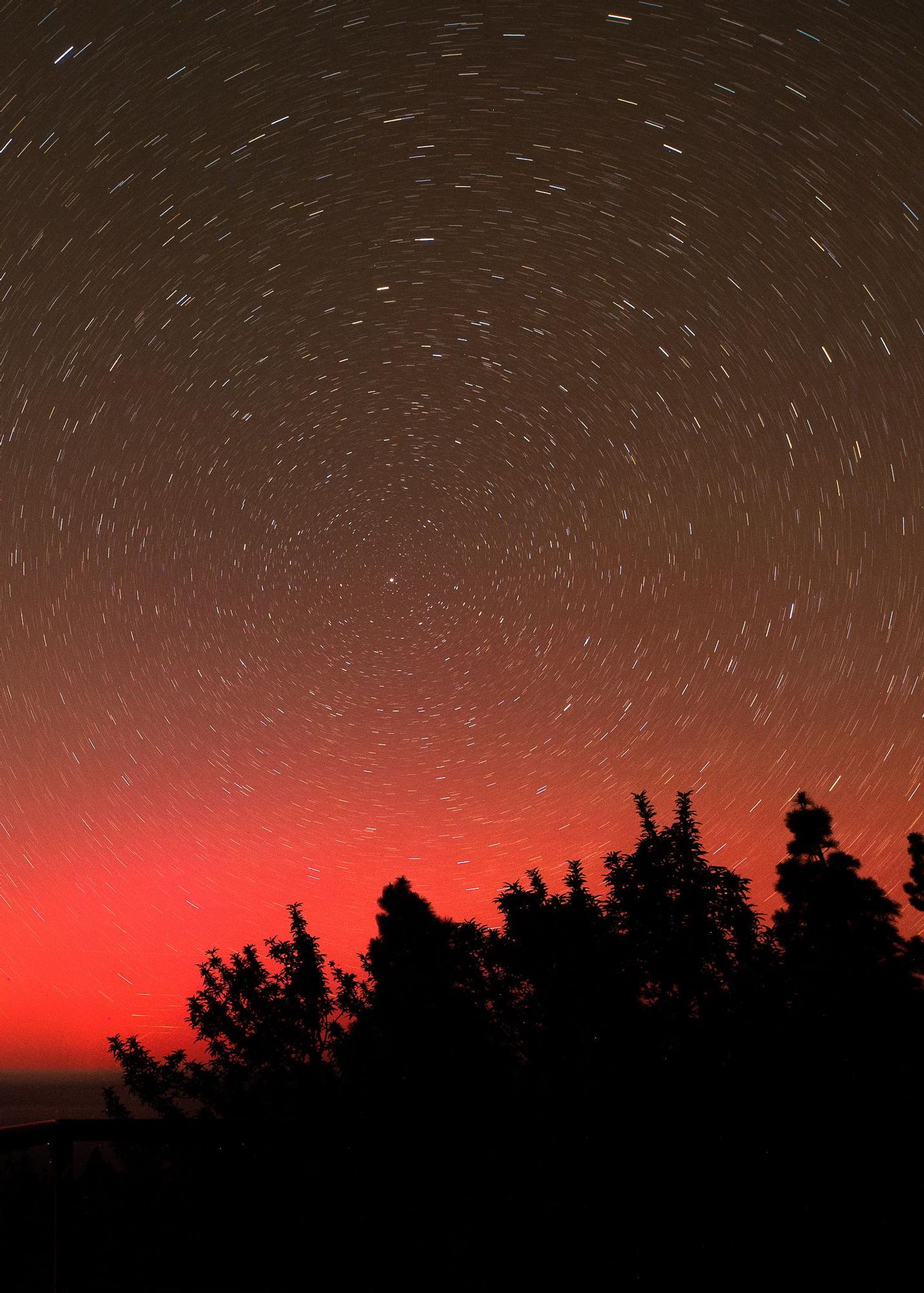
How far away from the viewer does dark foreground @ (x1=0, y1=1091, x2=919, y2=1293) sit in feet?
8.35

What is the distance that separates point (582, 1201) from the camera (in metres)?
2.77

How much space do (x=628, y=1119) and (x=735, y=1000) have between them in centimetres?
893

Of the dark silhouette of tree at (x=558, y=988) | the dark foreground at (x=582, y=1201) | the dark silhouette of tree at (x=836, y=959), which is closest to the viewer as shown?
the dark foreground at (x=582, y=1201)

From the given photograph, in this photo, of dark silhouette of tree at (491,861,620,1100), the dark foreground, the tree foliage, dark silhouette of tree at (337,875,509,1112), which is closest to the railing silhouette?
the dark foreground

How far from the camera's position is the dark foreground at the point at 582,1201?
2.54 meters

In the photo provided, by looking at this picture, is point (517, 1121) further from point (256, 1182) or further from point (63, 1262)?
point (256, 1182)

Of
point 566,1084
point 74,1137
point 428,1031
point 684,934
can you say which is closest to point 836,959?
point 684,934

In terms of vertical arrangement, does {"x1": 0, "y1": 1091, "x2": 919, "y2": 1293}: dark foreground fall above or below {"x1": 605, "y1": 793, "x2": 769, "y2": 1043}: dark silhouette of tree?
below

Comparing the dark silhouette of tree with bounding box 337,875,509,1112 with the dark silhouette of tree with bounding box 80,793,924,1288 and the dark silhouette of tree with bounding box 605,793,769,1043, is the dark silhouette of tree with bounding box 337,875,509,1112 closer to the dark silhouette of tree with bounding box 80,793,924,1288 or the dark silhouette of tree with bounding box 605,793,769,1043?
the dark silhouette of tree with bounding box 80,793,924,1288

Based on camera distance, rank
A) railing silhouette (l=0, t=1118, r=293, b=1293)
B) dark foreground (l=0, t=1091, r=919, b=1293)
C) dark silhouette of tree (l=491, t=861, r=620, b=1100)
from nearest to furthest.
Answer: railing silhouette (l=0, t=1118, r=293, b=1293)
dark foreground (l=0, t=1091, r=919, b=1293)
dark silhouette of tree (l=491, t=861, r=620, b=1100)

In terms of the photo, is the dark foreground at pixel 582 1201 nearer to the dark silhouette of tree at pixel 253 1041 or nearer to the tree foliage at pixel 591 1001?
the tree foliage at pixel 591 1001

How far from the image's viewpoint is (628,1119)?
250 cm

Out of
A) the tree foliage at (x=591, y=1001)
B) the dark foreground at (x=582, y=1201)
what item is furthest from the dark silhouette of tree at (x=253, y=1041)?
the dark foreground at (x=582, y=1201)

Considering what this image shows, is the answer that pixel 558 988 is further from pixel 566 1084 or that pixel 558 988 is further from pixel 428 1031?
pixel 428 1031
